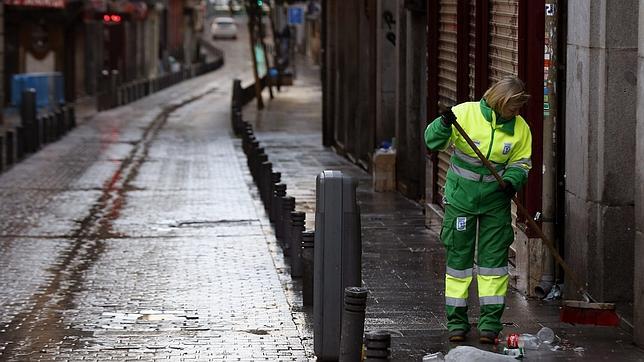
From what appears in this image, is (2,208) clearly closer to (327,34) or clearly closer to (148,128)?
(327,34)

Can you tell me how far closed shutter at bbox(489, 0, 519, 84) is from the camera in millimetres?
12914

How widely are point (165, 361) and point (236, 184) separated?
13162 millimetres

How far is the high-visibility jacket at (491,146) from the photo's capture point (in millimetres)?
9820

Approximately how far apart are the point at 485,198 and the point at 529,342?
0.92 m

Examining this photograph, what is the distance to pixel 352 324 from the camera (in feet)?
28.3

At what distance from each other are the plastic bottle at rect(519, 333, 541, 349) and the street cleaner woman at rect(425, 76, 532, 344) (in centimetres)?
21

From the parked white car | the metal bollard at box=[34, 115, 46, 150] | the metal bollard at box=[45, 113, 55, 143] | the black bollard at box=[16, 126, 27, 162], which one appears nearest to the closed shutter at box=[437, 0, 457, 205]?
the black bollard at box=[16, 126, 27, 162]

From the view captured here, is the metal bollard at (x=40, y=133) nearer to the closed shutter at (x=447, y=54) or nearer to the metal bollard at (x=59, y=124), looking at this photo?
the metal bollard at (x=59, y=124)

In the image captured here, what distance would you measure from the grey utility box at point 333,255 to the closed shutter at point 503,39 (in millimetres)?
3496

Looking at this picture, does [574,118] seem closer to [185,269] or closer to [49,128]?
[185,269]

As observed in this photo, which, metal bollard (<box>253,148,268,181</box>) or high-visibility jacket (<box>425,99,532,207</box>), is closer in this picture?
high-visibility jacket (<box>425,99,532,207</box>)

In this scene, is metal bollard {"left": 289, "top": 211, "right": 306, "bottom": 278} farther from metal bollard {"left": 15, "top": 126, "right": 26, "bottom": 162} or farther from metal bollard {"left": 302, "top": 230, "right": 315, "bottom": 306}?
metal bollard {"left": 15, "top": 126, "right": 26, "bottom": 162}

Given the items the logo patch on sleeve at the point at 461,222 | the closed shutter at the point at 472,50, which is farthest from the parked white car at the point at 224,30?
the logo patch on sleeve at the point at 461,222

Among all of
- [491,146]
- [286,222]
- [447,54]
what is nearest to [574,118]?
[491,146]
